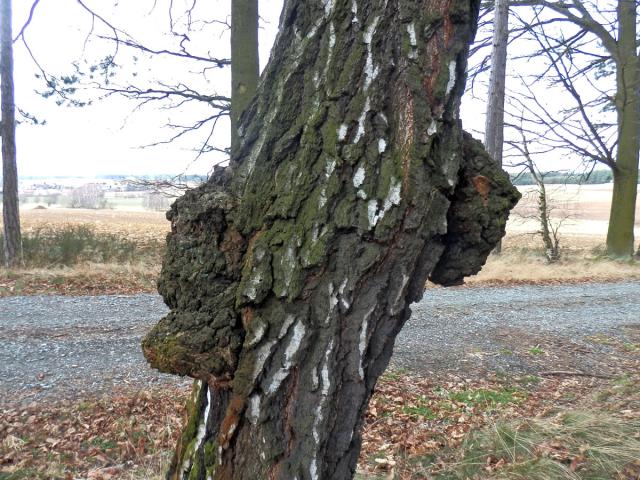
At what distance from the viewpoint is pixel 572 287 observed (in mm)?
11375

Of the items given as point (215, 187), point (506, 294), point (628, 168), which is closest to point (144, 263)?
point (506, 294)

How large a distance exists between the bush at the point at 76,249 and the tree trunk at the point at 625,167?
13.2 metres

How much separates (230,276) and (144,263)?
1055 cm

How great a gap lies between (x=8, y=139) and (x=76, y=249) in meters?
2.65

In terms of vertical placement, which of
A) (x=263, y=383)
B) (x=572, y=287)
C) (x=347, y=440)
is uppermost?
(x=263, y=383)

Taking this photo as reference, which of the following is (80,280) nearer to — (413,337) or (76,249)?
(76,249)

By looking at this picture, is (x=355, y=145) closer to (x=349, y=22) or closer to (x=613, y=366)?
(x=349, y=22)

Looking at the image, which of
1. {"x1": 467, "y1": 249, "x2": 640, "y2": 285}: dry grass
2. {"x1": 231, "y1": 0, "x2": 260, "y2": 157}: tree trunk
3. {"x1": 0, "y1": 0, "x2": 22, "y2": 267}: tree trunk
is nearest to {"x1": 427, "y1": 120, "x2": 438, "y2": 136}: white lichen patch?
{"x1": 231, "y1": 0, "x2": 260, "y2": 157}: tree trunk

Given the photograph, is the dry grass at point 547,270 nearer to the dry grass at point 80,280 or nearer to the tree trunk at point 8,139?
the dry grass at point 80,280

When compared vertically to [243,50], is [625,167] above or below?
below

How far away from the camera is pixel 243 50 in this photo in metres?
8.99

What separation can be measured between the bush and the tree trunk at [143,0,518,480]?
10776 mm

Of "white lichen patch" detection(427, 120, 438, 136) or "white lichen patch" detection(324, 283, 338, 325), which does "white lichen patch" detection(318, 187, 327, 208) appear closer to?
"white lichen patch" detection(324, 283, 338, 325)

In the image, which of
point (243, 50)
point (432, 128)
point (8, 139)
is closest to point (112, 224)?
point (8, 139)
